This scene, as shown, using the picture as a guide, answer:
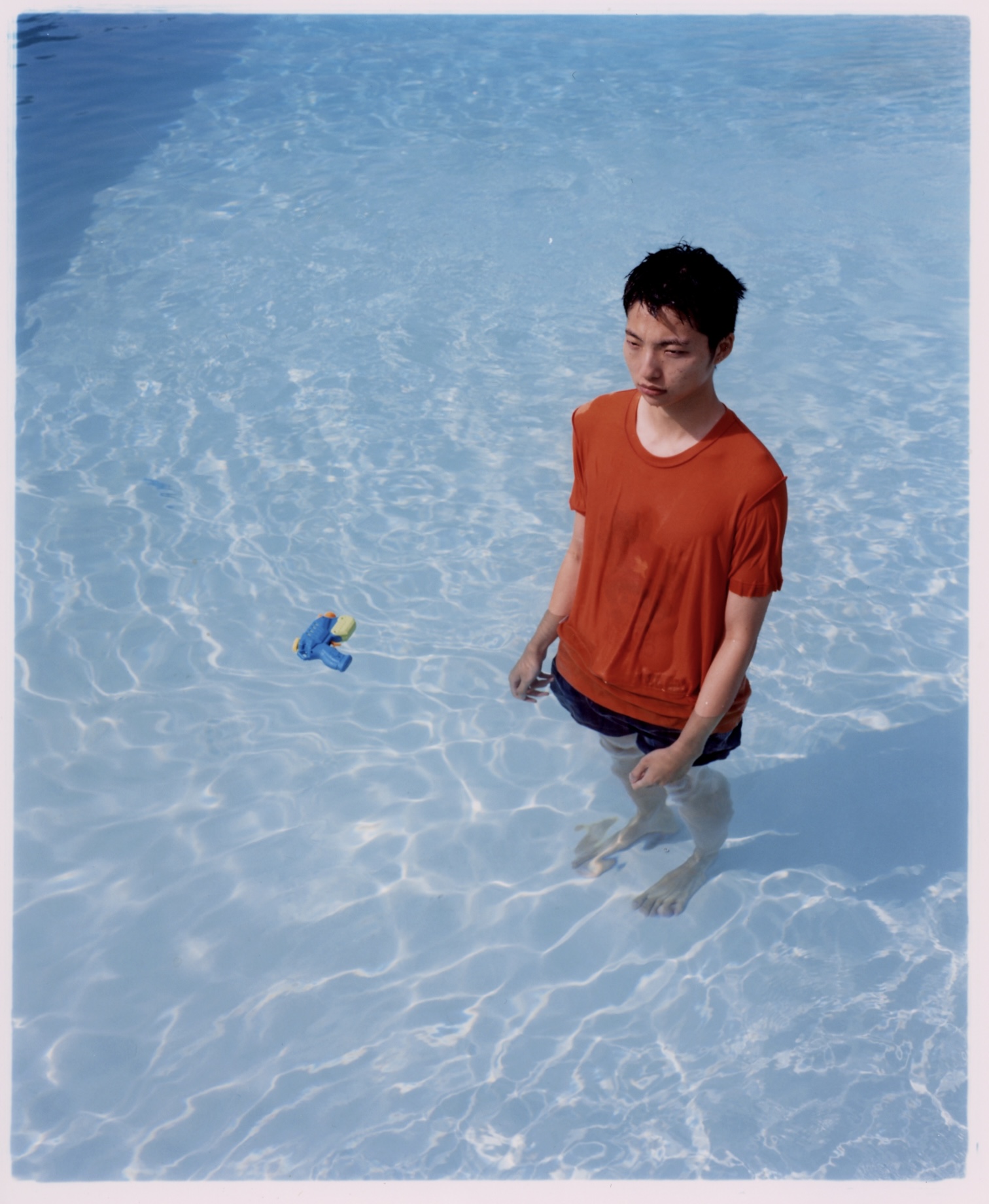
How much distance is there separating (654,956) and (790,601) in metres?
1.74

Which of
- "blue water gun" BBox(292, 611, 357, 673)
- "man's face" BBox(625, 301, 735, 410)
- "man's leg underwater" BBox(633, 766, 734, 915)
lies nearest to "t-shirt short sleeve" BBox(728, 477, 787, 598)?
"man's face" BBox(625, 301, 735, 410)

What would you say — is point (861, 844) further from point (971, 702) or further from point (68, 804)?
point (68, 804)

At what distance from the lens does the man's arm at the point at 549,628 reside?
99.5 inches

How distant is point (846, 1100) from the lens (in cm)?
278

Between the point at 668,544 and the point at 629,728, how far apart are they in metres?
0.61

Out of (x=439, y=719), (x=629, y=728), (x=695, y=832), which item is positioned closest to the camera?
(x=629, y=728)

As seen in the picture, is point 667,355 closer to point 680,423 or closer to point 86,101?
point 680,423

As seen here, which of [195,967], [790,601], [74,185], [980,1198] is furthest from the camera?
[74,185]

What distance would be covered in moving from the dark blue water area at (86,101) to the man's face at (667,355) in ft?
15.7

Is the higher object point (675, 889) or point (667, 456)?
point (667, 456)

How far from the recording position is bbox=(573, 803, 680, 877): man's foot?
3.29m

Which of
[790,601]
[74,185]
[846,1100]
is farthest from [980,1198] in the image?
[74,185]

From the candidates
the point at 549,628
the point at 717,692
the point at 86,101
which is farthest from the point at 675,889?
the point at 86,101

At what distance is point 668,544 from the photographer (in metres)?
2.12
